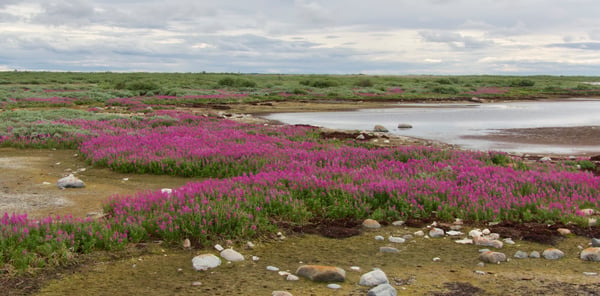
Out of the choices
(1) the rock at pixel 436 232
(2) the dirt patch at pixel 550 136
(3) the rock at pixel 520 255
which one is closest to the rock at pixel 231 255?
(1) the rock at pixel 436 232

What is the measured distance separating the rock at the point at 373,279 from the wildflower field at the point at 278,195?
77.2 inches

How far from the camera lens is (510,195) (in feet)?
25.4

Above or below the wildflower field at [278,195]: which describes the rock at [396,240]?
below

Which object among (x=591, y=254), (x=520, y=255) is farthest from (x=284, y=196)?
(x=591, y=254)

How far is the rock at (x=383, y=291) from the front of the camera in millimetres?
4398

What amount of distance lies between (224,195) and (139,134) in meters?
9.31

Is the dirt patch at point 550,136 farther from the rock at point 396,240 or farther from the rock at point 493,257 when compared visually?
the rock at point 493,257

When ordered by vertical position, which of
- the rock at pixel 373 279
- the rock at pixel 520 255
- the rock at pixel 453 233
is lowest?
the rock at pixel 453 233

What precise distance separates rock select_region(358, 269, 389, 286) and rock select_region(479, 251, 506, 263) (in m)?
1.42

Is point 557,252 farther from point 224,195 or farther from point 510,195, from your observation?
point 224,195

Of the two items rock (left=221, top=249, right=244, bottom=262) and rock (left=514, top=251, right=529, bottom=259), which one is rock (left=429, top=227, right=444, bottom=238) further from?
rock (left=221, top=249, right=244, bottom=262)

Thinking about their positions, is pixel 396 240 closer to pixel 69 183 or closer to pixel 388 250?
pixel 388 250

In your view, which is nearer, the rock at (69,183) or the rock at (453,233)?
the rock at (453,233)

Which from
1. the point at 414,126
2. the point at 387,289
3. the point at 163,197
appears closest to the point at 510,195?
the point at 387,289
